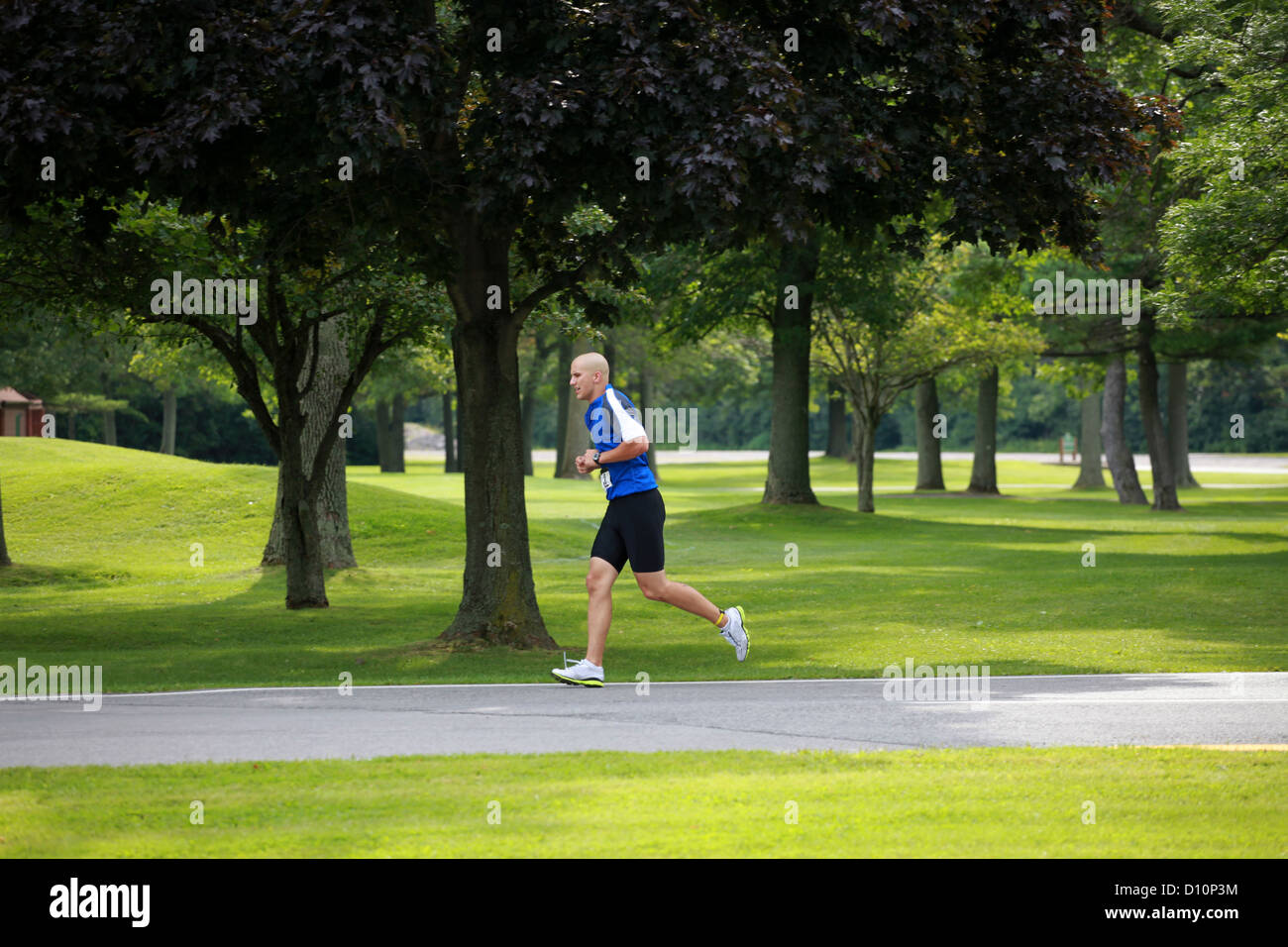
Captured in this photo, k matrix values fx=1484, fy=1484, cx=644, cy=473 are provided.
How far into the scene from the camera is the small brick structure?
48956 millimetres

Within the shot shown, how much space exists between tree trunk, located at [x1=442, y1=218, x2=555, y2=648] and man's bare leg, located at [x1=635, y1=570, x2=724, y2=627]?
8.97 feet

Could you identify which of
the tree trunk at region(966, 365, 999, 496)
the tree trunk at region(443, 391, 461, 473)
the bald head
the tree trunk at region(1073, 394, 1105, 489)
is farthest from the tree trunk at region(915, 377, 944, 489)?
the bald head

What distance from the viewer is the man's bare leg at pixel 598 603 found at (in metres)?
10.3

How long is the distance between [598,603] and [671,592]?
516 millimetres

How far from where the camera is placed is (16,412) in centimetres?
4916

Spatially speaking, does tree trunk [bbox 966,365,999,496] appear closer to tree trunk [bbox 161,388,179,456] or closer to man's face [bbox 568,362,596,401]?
tree trunk [bbox 161,388,179,456]

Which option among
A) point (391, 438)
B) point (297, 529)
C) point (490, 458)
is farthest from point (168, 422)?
point (490, 458)

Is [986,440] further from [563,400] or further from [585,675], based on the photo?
[585,675]

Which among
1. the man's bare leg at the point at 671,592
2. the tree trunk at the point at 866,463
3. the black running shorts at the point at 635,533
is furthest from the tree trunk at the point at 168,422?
the black running shorts at the point at 635,533

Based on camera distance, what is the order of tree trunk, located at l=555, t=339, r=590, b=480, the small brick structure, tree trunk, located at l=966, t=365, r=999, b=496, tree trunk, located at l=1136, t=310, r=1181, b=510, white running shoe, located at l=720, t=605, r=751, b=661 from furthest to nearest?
tree trunk, located at l=555, t=339, r=590, b=480, the small brick structure, tree trunk, located at l=966, t=365, r=999, b=496, tree trunk, located at l=1136, t=310, r=1181, b=510, white running shoe, located at l=720, t=605, r=751, b=661

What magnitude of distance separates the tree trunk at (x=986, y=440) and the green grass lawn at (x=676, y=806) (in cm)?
4005

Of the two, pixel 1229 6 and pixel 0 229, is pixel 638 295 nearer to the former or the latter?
pixel 1229 6

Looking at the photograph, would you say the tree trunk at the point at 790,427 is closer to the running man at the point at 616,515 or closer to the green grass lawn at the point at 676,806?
the running man at the point at 616,515

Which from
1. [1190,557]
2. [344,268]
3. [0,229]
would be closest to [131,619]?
[344,268]
